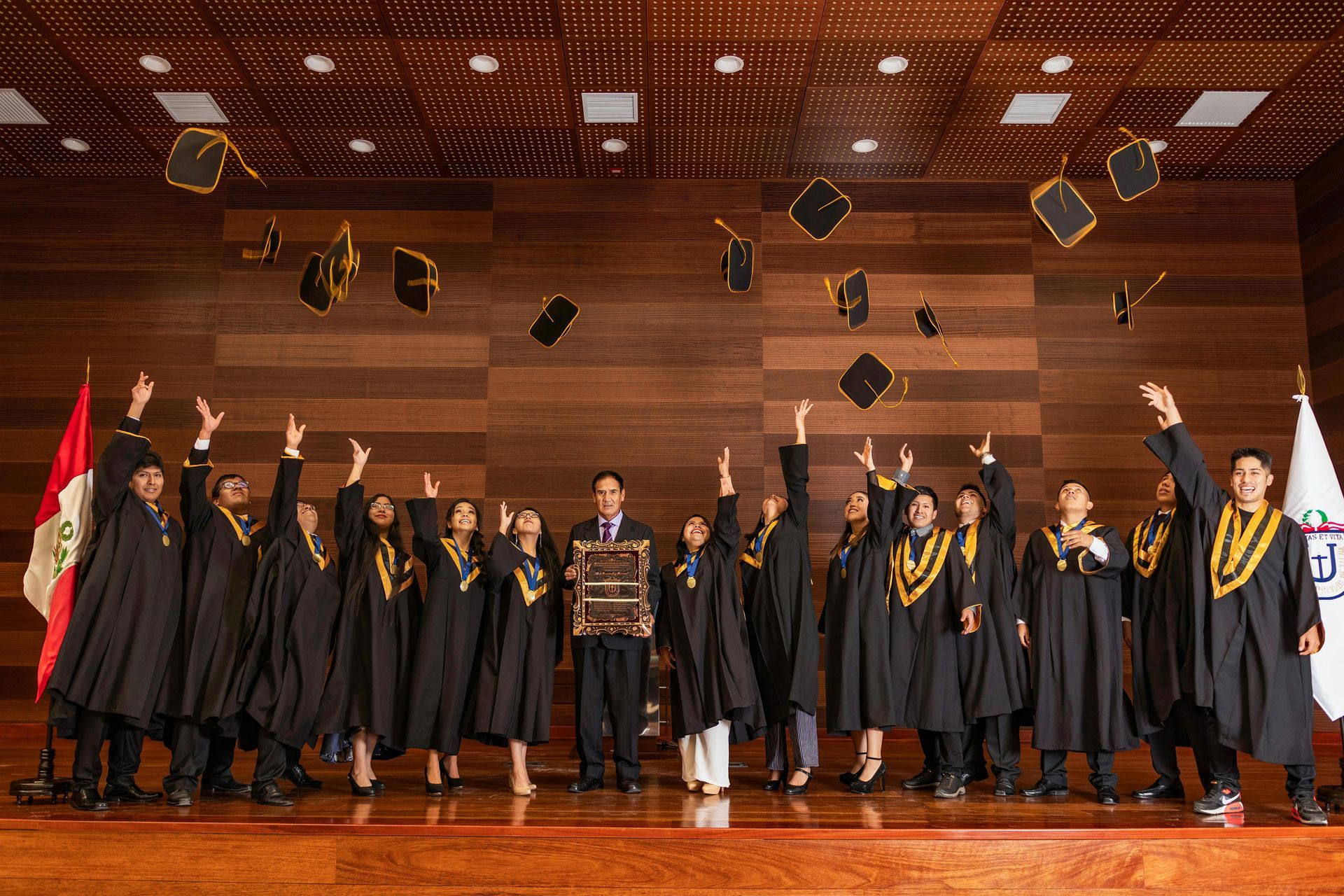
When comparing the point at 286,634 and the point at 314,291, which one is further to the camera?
the point at 314,291

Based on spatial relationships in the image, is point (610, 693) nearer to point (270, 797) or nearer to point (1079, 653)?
point (270, 797)

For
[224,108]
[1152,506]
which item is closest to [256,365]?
[224,108]

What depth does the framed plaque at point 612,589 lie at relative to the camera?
4832 millimetres

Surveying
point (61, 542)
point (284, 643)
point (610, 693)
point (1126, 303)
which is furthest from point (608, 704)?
point (1126, 303)

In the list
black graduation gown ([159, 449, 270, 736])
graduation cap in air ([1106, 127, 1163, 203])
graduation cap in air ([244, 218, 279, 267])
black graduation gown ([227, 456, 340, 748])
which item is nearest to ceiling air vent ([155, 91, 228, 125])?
A: graduation cap in air ([244, 218, 279, 267])

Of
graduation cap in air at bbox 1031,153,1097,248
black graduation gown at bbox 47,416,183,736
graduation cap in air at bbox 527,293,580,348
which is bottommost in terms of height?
black graduation gown at bbox 47,416,183,736

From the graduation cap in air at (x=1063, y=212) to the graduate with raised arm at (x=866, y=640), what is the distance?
1.97 metres

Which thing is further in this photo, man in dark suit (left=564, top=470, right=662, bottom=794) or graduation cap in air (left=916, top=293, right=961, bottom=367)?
graduation cap in air (left=916, top=293, right=961, bottom=367)

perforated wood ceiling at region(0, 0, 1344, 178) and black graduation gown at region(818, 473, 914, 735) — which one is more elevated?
perforated wood ceiling at region(0, 0, 1344, 178)

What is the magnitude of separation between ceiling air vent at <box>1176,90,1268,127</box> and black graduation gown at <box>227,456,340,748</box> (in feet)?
19.1

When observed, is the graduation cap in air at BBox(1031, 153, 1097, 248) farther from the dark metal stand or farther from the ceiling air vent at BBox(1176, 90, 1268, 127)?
the dark metal stand

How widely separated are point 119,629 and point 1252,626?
4.81 meters

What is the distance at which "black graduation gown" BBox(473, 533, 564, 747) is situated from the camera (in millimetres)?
4766

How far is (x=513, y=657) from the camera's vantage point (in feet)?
15.8
